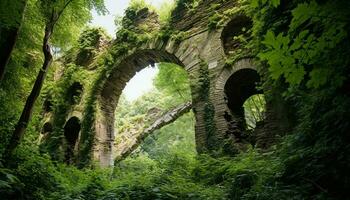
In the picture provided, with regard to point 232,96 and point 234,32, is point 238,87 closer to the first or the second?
point 232,96

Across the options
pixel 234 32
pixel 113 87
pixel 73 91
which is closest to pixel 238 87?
pixel 234 32

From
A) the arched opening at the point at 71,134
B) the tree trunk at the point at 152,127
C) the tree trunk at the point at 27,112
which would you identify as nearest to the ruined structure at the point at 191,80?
the arched opening at the point at 71,134

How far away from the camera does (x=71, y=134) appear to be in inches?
566

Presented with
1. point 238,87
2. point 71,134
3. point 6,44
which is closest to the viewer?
point 6,44

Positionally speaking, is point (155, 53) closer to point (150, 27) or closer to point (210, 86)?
point (150, 27)

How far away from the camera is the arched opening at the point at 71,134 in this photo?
534 inches

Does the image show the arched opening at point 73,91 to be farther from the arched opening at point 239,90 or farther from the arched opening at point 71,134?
the arched opening at point 239,90

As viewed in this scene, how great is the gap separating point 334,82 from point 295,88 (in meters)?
2.66

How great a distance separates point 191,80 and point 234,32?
200cm

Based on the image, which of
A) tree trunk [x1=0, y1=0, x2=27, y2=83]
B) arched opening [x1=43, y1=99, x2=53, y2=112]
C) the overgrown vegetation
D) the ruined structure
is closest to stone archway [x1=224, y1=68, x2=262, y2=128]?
the ruined structure

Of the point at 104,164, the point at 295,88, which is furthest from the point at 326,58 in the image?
the point at 104,164

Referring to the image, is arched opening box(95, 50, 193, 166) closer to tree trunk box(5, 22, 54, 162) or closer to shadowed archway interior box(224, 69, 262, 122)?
shadowed archway interior box(224, 69, 262, 122)

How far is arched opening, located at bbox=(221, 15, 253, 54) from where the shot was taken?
9.82 metres

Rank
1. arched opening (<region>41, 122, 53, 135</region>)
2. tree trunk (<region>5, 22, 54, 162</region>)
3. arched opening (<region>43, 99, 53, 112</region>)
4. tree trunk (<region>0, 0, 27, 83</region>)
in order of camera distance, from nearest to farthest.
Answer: tree trunk (<region>0, 0, 27, 83</region>) → tree trunk (<region>5, 22, 54, 162</region>) → arched opening (<region>41, 122, 53, 135</region>) → arched opening (<region>43, 99, 53, 112</region>)
